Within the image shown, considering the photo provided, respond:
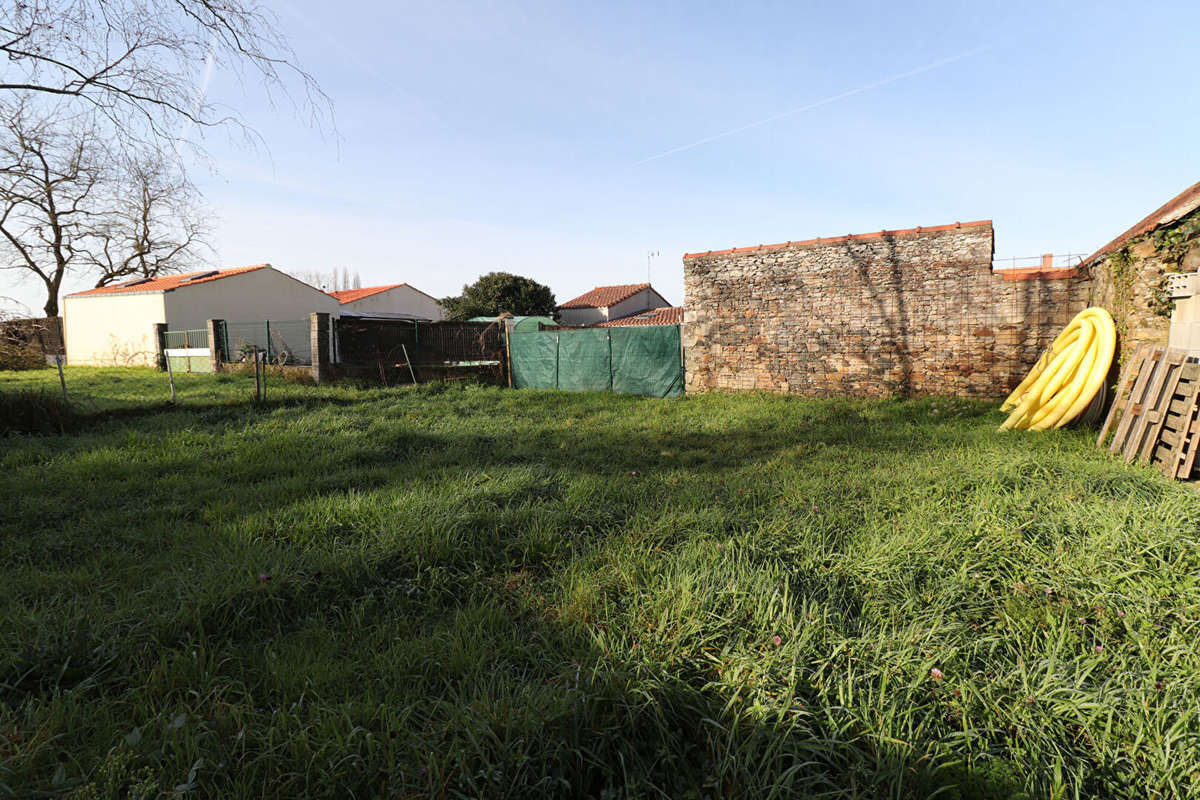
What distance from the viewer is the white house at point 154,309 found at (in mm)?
19547

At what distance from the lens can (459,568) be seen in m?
2.92

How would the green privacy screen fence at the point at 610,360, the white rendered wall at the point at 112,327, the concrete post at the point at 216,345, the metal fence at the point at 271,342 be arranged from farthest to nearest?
the white rendered wall at the point at 112,327, the metal fence at the point at 271,342, the concrete post at the point at 216,345, the green privacy screen fence at the point at 610,360

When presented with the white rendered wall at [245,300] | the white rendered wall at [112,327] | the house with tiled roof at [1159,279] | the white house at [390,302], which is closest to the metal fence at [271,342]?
the white rendered wall at [245,300]

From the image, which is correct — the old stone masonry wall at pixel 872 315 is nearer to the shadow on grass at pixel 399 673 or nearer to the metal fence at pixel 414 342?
the metal fence at pixel 414 342

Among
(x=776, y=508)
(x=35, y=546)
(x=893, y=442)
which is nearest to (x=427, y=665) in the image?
(x=776, y=508)

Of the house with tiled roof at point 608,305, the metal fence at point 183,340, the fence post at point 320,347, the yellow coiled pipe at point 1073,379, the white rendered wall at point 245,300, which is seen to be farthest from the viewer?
the house with tiled roof at point 608,305

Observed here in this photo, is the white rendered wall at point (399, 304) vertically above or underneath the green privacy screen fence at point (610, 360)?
above

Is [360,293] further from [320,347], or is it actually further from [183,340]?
[320,347]

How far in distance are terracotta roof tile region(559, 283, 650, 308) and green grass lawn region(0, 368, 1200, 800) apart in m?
29.8

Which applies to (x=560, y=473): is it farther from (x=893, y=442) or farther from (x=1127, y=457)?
(x=1127, y=457)

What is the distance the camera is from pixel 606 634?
2145 mm

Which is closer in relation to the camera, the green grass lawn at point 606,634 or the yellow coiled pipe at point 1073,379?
the green grass lawn at point 606,634

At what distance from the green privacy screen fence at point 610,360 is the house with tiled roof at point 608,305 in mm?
20360

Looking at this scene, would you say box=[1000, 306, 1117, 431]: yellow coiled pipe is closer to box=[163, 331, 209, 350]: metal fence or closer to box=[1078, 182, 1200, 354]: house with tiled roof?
box=[1078, 182, 1200, 354]: house with tiled roof
